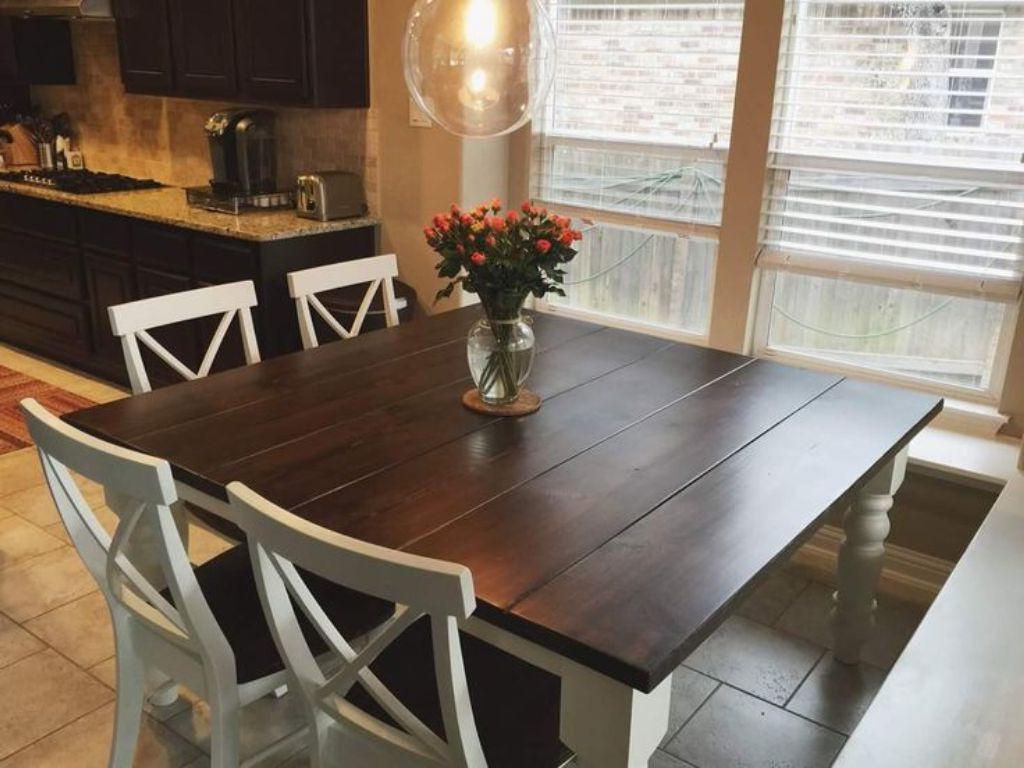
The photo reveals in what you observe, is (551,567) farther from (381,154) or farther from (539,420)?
(381,154)

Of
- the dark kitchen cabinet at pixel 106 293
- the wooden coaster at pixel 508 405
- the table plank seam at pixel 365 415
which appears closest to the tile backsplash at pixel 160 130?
the dark kitchen cabinet at pixel 106 293

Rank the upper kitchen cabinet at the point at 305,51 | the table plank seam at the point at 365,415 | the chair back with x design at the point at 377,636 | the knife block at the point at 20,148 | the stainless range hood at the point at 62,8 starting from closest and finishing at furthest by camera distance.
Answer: the chair back with x design at the point at 377,636
the table plank seam at the point at 365,415
the upper kitchen cabinet at the point at 305,51
the stainless range hood at the point at 62,8
the knife block at the point at 20,148

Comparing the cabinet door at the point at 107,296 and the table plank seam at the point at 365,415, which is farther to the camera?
the cabinet door at the point at 107,296

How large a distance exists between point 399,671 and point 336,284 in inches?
59.0

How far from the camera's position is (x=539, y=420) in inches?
79.4

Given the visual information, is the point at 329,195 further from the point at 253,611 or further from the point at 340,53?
the point at 253,611

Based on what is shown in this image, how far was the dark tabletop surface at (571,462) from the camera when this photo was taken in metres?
1.34

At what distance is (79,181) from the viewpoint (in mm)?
4488

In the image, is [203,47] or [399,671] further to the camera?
[203,47]

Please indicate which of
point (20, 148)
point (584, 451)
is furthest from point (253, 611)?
point (20, 148)

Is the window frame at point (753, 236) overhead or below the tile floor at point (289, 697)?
overhead

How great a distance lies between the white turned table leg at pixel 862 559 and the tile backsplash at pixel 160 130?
2.45 metres

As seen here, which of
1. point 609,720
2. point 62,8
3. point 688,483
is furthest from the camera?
point 62,8

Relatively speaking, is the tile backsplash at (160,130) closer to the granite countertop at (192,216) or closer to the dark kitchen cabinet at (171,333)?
the granite countertop at (192,216)
